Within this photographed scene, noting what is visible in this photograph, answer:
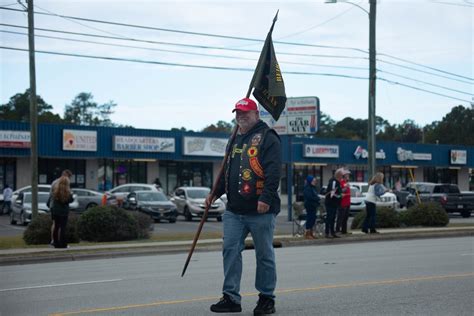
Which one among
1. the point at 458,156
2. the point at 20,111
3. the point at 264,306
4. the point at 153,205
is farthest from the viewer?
the point at 20,111

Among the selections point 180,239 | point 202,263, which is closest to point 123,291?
point 202,263

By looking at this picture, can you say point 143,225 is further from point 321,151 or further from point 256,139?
point 321,151

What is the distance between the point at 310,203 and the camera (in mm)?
19766

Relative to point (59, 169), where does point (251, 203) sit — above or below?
above

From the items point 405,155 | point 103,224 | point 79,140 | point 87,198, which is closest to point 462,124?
point 405,155

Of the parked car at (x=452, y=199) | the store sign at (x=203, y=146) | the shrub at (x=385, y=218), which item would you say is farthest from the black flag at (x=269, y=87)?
the store sign at (x=203, y=146)

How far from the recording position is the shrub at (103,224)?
19.5 metres

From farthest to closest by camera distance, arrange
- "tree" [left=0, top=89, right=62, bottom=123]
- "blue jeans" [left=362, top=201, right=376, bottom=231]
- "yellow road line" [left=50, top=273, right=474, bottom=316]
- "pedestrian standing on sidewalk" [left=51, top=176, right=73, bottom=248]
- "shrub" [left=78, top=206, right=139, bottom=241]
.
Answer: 1. "tree" [left=0, top=89, right=62, bottom=123]
2. "blue jeans" [left=362, top=201, right=376, bottom=231]
3. "shrub" [left=78, top=206, right=139, bottom=241]
4. "pedestrian standing on sidewalk" [left=51, top=176, right=73, bottom=248]
5. "yellow road line" [left=50, top=273, right=474, bottom=316]

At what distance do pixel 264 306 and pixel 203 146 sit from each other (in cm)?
4176

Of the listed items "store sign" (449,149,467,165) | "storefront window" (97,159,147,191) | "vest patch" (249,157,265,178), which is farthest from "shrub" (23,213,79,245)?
"store sign" (449,149,467,165)

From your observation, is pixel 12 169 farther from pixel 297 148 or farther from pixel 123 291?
pixel 123 291

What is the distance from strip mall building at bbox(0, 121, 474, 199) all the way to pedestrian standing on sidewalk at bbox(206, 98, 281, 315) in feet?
79.2

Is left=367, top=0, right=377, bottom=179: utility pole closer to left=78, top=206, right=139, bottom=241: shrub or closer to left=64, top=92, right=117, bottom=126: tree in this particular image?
left=78, top=206, right=139, bottom=241: shrub

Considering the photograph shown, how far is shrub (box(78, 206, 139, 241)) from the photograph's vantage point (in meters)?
19.5
